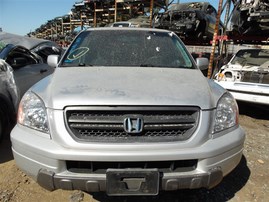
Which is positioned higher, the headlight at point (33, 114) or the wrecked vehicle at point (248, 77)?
the headlight at point (33, 114)

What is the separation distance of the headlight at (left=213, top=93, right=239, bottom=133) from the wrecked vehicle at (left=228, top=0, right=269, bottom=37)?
596 centimetres

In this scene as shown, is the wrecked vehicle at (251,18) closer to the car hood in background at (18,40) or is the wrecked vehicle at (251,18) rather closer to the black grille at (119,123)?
the car hood in background at (18,40)

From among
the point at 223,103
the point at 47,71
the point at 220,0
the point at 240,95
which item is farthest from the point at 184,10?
the point at 223,103

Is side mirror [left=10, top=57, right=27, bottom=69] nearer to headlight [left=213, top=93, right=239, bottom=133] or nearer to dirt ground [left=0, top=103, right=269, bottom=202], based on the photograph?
dirt ground [left=0, top=103, right=269, bottom=202]

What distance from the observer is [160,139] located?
2.08 metres

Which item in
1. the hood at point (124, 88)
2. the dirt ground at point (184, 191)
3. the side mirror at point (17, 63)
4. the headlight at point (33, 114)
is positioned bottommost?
the dirt ground at point (184, 191)

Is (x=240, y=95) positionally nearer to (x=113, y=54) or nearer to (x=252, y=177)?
(x=252, y=177)

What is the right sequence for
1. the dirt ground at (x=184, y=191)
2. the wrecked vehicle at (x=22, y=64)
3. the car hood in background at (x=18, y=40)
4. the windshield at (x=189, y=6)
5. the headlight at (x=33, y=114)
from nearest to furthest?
the headlight at (x=33, y=114) < the dirt ground at (x=184, y=191) < the wrecked vehicle at (x=22, y=64) < the car hood in background at (x=18, y=40) < the windshield at (x=189, y=6)

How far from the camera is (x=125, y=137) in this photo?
2066 millimetres

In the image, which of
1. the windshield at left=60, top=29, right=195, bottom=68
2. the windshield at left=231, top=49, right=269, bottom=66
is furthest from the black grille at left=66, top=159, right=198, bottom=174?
the windshield at left=231, top=49, right=269, bottom=66

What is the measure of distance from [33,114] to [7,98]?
1.77 metres

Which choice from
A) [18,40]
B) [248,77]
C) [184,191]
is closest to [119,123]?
[184,191]

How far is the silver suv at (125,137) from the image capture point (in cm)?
201

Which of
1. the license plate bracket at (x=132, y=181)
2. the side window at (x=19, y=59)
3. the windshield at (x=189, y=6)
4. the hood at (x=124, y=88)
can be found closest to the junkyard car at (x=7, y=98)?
the side window at (x=19, y=59)
